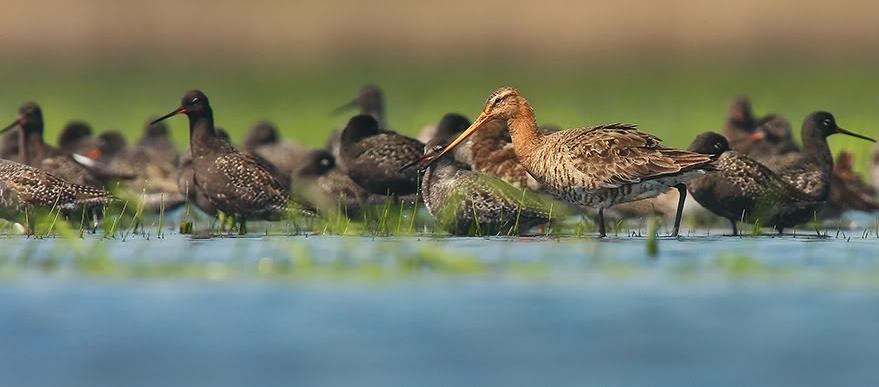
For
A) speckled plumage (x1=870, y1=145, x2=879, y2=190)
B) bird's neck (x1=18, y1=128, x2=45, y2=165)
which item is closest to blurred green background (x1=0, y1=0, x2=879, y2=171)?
speckled plumage (x1=870, y1=145, x2=879, y2=190)

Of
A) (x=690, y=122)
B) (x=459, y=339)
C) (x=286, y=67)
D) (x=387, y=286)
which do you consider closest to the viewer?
(x=459, y=339)

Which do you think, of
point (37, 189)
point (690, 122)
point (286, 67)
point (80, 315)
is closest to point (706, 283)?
point (80, 315)

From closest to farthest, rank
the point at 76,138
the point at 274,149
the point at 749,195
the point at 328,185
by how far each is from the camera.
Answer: the point at 749,195 → the point at 328,185 → the point at 274,149 → the point at 76,138

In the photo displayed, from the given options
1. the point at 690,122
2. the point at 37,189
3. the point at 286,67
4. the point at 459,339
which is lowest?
the point at 459,339

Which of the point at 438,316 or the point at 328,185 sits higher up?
the point at 328,185

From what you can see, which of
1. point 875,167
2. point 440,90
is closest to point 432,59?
point 440,90

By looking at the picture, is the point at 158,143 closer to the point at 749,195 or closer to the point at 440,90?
the point at 749,195

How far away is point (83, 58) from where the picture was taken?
54406mm

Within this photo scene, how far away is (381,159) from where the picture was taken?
16.8 m

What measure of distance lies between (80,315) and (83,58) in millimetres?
45259

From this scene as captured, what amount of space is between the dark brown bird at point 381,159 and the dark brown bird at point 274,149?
6.20ft

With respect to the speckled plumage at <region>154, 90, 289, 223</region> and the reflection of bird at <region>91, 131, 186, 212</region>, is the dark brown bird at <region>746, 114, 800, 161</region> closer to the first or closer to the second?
the speckled plumage at <region>154, 90, 289, 223</region>

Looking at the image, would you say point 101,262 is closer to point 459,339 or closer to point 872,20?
point 459,339

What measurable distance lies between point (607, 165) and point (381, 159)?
326 centimetres
